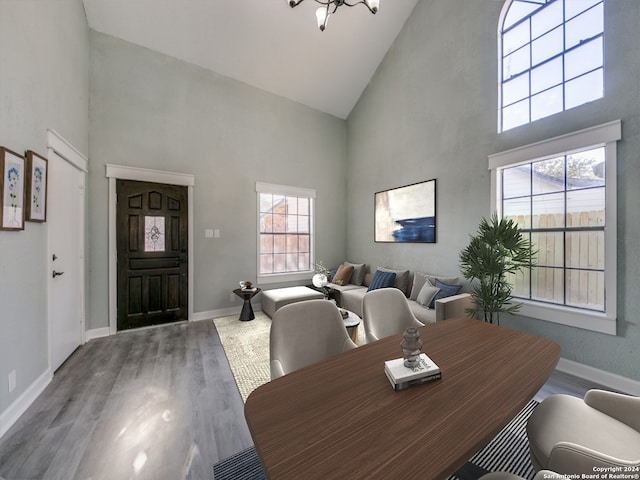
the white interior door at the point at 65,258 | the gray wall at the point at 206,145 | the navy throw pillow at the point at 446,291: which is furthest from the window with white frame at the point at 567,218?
the white interior door at the point at 65,258

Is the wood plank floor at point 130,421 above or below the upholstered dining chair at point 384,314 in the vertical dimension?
below

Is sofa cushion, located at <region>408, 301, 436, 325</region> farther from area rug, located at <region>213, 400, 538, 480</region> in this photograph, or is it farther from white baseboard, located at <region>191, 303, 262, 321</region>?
white baseboard, located at <region>191, 303, 262, 321</region>

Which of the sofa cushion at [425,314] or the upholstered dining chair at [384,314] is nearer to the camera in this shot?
the upholstered dining chair at [384,314]

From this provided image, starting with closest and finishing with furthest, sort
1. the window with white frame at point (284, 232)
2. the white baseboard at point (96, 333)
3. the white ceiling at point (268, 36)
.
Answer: the white baseboard at point (96, 333)
the white ceiling at point (268, 36)
the window with white frame at point (284, 232)

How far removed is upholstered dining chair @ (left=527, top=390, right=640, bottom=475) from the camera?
3.07 ft

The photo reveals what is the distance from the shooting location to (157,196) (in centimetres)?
369

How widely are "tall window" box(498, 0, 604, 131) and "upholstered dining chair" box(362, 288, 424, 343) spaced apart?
2.54m

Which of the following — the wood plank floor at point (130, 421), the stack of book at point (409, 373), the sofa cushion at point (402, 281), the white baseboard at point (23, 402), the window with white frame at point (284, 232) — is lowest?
the wood plank floor at point (130, 421)

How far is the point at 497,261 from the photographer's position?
8.69 feet

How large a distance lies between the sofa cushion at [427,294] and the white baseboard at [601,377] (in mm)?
1290

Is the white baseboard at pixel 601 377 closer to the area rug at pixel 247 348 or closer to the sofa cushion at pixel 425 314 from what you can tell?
the sofa cushion at pixel 425 314

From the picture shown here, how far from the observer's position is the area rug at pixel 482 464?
54.7 inches

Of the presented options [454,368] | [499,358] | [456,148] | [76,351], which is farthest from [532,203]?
[76,351]

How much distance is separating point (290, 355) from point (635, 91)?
342 centimetres
